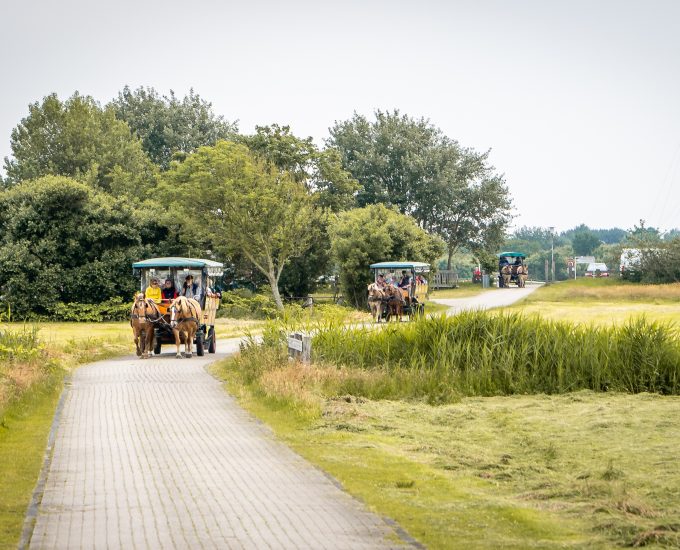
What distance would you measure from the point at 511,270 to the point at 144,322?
6270 cm

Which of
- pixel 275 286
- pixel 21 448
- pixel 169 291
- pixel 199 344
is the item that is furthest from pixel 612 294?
pixel 21 448

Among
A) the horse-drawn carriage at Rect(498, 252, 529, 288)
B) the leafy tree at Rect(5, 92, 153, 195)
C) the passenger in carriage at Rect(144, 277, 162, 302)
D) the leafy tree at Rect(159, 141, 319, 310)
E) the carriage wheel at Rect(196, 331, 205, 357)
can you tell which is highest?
the leafy tree at Rect(5, 92, 153, 195)

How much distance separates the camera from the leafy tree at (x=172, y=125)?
345 ft

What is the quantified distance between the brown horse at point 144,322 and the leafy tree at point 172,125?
7259 cm

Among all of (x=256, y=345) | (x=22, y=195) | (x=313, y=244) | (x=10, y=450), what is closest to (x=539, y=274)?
(x=313, y=244)

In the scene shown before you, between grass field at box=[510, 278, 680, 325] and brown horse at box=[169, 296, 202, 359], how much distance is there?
16.3 meters

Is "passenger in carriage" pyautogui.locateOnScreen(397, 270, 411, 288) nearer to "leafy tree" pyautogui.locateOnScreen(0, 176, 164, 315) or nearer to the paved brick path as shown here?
"leafy tree" pyautogui.locateOnScreen(0, 176, 164, 315)

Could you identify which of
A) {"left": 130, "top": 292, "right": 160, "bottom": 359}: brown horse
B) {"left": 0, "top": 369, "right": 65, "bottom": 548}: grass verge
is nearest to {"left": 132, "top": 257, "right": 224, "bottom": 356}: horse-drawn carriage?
{"left": 130, "top": 292, "right": 160, "bottom": 359}: brown horse

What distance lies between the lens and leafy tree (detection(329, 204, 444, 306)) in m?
64.2

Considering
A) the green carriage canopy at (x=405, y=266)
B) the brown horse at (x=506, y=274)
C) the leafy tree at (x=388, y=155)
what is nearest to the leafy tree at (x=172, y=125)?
the leafy tree at (x=388, y=155)

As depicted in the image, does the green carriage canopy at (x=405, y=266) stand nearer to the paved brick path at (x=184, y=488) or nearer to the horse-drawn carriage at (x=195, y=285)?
the horse-drawn carriage at (x=195, y=285)

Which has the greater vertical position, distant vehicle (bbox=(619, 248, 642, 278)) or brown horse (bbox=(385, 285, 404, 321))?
distant vehicle (bbox=(619, 248, 642, 278))

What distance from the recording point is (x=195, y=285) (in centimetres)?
3506

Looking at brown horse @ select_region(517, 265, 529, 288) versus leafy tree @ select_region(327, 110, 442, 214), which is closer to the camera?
brown horse @ select_region(517, 265, 529, 288)
